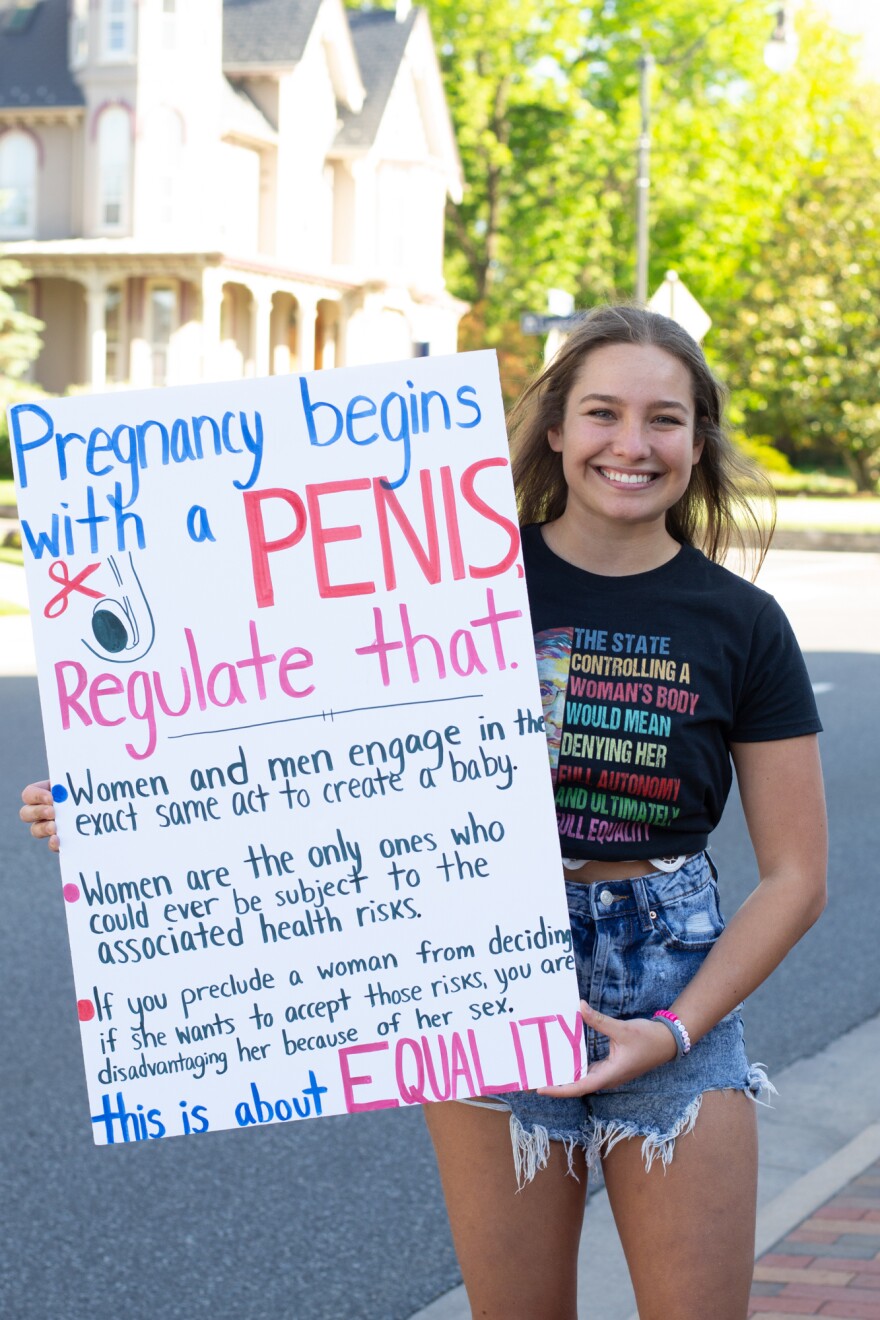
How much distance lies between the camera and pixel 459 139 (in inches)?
1797

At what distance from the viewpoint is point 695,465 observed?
2.73m

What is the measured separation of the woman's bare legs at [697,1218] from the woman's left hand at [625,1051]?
0.11 meters

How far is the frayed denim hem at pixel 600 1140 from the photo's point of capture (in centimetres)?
241

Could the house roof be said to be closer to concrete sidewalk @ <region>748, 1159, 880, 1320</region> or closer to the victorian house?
the victorian house

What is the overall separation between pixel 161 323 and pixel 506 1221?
32674mm

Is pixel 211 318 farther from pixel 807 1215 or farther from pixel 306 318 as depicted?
pixel 807 1215

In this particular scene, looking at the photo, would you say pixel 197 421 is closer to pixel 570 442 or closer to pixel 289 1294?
pixel 570 442

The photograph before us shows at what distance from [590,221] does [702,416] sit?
4366 cm

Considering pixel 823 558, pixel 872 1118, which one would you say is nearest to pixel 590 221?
pixel 823 558

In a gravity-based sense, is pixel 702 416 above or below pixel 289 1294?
above

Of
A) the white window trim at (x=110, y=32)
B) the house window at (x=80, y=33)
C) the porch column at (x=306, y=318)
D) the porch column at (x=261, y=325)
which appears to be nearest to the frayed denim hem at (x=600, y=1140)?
the porch column at (x=261, y=325)

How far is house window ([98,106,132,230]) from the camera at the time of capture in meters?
33.2

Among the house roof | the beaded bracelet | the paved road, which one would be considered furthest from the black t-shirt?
the house roof

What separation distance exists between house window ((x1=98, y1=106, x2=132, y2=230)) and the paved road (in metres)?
28.5
